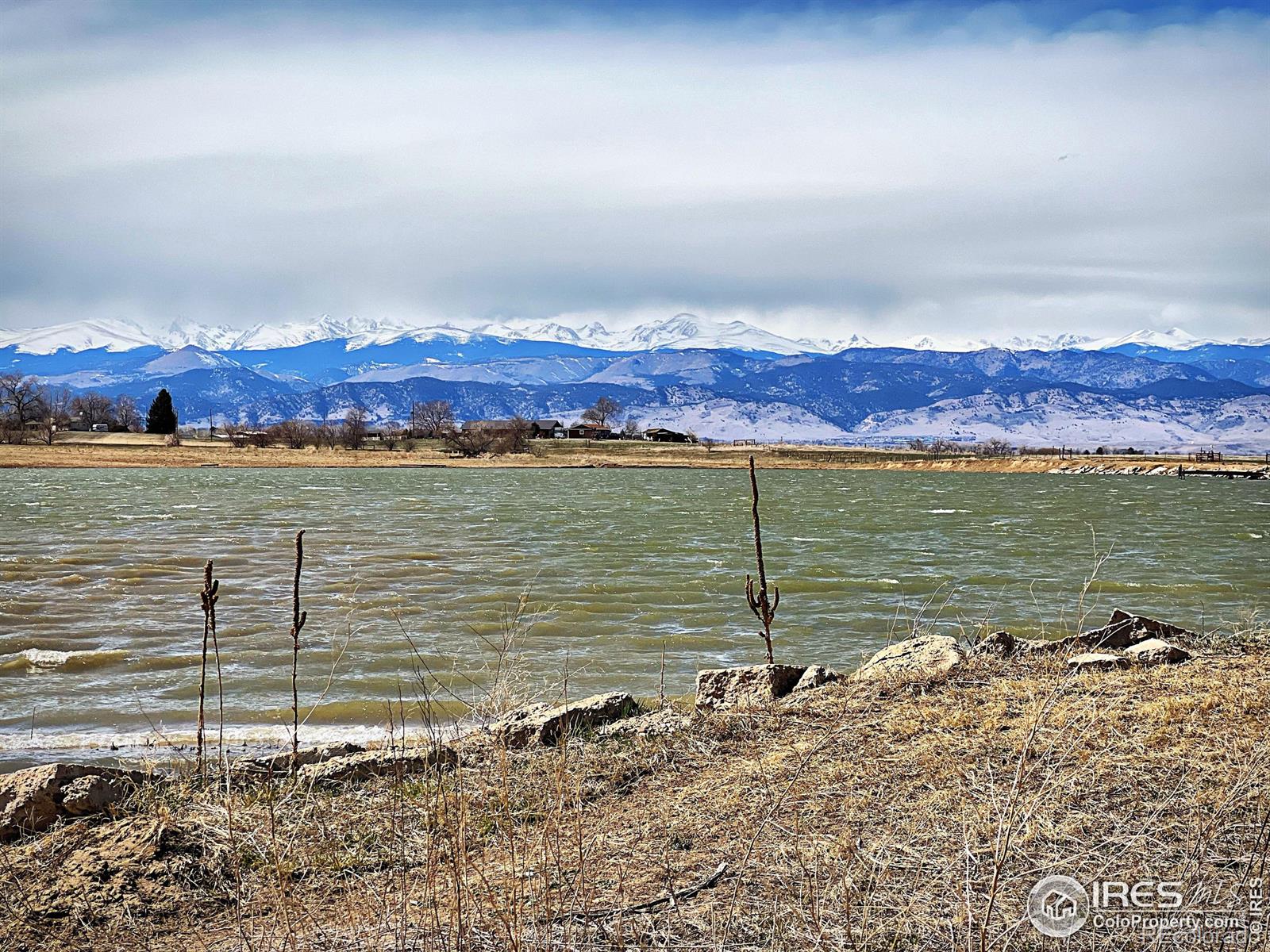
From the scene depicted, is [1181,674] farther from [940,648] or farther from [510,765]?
[510,765]

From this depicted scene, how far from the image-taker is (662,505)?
2136 inches

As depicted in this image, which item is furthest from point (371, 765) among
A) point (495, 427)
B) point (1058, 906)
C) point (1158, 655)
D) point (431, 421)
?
point (431, 421)

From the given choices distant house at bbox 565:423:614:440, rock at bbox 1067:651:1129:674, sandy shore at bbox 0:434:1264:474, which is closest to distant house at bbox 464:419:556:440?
distant house at bbox 565:423:614:440

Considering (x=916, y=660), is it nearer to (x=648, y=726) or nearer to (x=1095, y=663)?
(x=1095, y=663)

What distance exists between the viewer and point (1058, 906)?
152 inches

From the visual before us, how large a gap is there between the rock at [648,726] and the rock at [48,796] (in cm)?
316

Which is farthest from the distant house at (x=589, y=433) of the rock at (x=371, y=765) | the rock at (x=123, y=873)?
the rock at (x=123, y=873)

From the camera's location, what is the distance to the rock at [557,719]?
7.21m

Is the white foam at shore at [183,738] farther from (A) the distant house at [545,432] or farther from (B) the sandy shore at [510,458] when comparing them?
(A) the distant house at [545,432]

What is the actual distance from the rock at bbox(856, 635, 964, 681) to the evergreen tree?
15272cm

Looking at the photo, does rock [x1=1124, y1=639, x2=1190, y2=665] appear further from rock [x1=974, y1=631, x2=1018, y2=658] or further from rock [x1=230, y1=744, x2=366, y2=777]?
rock [x1=230, y1=744, x2=366, y2=777]

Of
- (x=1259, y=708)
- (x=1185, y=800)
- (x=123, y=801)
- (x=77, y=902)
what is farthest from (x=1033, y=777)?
(x=123, y=801)

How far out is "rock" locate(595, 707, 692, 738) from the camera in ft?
23.5

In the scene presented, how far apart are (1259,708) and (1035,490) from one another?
246 ft
